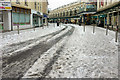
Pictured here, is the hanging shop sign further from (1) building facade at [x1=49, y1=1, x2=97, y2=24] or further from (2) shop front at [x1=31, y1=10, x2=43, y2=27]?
(1) building facade at [x1=49, y1=1, x2=97, y2=24]

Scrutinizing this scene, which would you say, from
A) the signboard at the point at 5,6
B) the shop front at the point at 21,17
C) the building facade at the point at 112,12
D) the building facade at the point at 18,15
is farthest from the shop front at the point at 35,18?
the building facade at the point at 112,12

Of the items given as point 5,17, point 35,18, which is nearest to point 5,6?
point 5,17

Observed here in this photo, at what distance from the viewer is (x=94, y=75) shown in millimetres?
3324

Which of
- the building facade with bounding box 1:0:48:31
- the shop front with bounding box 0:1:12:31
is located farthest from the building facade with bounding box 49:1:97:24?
the shop front with bounding box 0:1:12:31

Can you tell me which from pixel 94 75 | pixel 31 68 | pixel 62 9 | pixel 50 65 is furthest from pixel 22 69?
pixel 62 9

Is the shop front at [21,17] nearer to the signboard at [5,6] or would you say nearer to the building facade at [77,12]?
the signboard at [5,6]

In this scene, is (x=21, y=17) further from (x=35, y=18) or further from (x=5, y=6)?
(x=35, y=18)

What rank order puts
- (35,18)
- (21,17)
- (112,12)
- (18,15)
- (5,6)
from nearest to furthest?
(5,6), (18,15), (21,17), (112,12), (35,18)

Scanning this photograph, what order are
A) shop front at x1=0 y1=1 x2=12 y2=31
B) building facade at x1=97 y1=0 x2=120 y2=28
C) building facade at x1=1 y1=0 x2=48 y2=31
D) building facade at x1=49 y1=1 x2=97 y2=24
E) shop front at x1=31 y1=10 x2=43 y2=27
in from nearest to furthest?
shop front at x1=0 y1=1 x2=12 y2=31
building facade at x1=1 y1=0 x2=48 y2=31
building facade at x1=97 y1=0 x2=120 y2=28
shop front at x1=31 y1=10 x2=43 y2=27
building facade at x1=49 y1=1 x2=97 y2=24

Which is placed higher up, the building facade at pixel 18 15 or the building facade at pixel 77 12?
the building facade at pixel 77 12

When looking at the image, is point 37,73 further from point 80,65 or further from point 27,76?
point 80,65

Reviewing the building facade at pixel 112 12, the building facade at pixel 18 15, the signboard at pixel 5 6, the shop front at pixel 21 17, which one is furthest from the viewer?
the shop front at pixel 21 17

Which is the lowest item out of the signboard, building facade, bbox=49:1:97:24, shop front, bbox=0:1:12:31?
shop front, bbox=0:1:12:31

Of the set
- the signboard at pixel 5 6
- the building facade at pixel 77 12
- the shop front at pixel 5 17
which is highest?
the building facade at pixel 77 12
